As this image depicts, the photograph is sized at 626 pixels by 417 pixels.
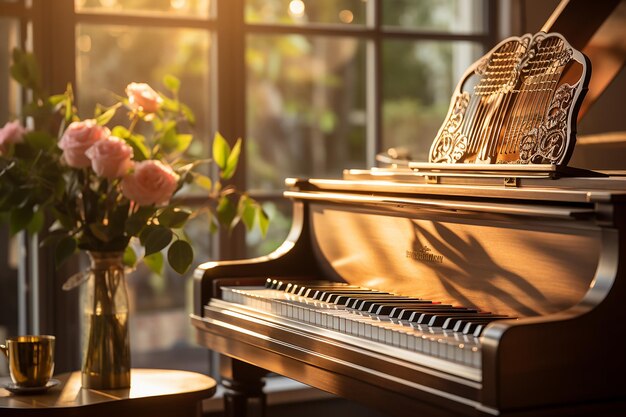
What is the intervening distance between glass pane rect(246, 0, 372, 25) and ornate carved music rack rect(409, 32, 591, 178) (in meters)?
1.67

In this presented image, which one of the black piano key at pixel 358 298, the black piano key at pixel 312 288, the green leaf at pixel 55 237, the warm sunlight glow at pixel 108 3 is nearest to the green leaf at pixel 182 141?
the green leaf at pixel 55 237

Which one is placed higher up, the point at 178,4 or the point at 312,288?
the point at 178,4

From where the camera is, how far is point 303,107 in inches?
179

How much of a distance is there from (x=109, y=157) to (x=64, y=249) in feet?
1.02

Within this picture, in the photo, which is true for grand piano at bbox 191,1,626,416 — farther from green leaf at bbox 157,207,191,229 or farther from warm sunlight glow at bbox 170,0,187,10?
warm sunlight glow at bbox 170,0,187,10

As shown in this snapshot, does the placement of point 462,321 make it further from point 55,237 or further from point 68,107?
point 68,107

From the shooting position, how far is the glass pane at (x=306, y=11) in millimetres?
4254

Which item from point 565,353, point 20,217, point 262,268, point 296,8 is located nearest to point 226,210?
point 262,268

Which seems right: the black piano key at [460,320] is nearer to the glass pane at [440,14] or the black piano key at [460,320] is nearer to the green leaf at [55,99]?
the green leaf at [55,99]

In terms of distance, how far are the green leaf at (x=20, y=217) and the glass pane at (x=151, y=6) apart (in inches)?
50.0

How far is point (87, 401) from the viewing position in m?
2.65

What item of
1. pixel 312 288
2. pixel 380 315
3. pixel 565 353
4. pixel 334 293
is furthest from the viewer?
pixel 312 288

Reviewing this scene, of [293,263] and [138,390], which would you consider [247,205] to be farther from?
[138,390]

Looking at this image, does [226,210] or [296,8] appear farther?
[296,8]
